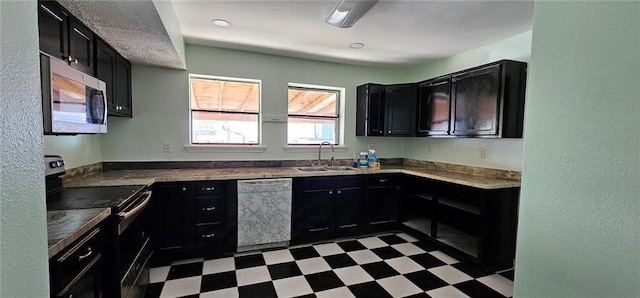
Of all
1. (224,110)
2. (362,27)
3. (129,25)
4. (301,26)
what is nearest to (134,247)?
(129,25)

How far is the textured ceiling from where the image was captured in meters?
1.58

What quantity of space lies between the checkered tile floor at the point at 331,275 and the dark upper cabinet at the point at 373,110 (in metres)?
1.50

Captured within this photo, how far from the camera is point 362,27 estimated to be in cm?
253

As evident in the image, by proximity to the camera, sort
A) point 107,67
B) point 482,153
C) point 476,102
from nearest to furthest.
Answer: point 107,67 → point 476,102 → point 482,153

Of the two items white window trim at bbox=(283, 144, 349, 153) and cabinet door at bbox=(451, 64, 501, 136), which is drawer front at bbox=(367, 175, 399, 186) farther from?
cabinet door at bbox=(451, 64, 501, 136)

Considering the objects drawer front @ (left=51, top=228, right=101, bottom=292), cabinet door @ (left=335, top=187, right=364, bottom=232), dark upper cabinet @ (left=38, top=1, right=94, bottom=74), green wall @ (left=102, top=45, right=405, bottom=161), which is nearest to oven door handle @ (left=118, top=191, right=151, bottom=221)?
drawer front @ (left=51, top=228, right=101, bottom=292)

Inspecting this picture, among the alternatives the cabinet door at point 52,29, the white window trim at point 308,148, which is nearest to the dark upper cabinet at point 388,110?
the white window trim at point 308,148

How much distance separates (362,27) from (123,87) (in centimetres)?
228

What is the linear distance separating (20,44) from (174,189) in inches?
89.5

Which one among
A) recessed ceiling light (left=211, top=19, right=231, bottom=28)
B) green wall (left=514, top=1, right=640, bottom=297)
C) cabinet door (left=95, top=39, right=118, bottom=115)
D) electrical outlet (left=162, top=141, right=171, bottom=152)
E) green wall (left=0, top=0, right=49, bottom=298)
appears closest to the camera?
green wall (left=0, top=0, right=49, bottom=298)

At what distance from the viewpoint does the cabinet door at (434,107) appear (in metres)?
3.15

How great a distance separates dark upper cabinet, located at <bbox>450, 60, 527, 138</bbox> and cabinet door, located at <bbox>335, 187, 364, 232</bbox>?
4.36 ft

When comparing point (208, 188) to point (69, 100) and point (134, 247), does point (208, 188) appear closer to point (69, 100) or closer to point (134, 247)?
point (134, 247)

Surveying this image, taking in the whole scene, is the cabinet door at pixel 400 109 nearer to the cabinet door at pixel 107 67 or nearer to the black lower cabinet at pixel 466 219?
the black lower cabinet at pixel 466 219
